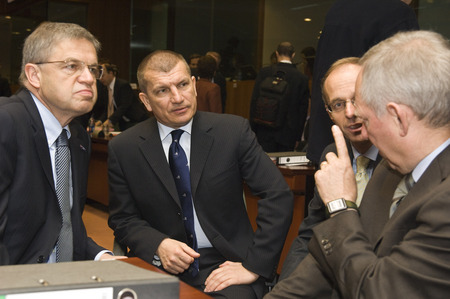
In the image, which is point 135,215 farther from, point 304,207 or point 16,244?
point 304,207

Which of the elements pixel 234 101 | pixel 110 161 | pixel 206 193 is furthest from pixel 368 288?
pixel 234 101

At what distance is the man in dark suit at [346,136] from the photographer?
2.12 metres

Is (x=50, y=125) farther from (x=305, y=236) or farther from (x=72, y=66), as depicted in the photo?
(x=305, y=236)

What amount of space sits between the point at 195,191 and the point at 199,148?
0.67ft

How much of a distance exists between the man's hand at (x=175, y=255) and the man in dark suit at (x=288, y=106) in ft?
12.5

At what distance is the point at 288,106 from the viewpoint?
239 inches

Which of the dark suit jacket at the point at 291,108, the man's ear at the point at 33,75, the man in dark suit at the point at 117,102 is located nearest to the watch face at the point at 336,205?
the man's ear at the point at 33,75

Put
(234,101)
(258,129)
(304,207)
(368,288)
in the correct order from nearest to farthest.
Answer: (368,288), (304,207), (258,129), (234,101)

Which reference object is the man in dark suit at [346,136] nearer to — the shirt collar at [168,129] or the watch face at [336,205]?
the watch face at [336,205]

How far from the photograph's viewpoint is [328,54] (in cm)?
288

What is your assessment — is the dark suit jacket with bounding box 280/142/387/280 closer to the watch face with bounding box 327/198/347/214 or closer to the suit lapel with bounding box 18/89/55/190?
the watch face with bounding box 327/198/347/214

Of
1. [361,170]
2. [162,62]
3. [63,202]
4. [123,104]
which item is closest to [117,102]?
[123,104]

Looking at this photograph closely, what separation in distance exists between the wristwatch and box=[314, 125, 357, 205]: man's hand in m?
0.03

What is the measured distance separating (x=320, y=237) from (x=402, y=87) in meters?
0.46
